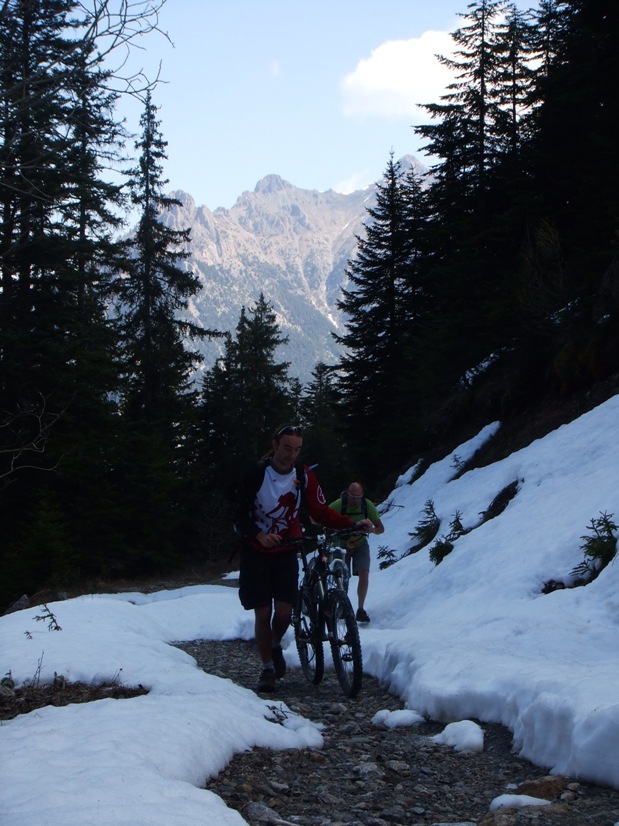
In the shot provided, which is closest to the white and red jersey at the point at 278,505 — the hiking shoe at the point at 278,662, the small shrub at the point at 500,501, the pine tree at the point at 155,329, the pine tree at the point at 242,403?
the hiking shoe at the point at 278,662

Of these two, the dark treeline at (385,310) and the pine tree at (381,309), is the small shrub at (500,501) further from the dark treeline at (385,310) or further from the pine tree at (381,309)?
the pine tree at (381,309)

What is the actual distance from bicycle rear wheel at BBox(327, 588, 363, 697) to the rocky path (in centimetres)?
63

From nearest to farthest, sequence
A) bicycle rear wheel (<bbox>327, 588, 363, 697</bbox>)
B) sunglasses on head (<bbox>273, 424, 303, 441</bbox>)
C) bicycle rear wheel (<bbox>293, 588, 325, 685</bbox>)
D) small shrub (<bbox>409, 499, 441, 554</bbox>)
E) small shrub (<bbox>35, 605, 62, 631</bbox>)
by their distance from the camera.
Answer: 1. bicycle rear wheel (<bbox>327, 588, 363, 697</bbox>)
2. sunglasses on head (<bbox>273, 424, 303, 441</bbox>)
3. bicycle rear wheel (<bbox>293, 588, 325, 685</bbox>)
4. small shrub (<bbox>35, 605, 62, 631</bbox>)
5. small shrub (<bbox>409, 499, 441, 554</bbox>)

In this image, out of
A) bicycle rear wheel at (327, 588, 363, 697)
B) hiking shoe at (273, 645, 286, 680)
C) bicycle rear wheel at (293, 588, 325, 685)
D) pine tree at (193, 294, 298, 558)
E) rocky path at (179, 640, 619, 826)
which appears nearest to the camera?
rocky path at (179, 640, 619, 826)

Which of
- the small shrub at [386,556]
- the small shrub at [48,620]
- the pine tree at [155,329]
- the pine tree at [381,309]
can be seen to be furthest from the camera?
the pine tree at [381,309]

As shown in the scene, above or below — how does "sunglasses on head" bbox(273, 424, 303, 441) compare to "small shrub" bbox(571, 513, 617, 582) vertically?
above

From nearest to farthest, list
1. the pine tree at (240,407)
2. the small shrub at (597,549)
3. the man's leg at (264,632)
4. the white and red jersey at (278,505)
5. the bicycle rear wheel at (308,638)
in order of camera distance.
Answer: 1. the white and red jersey at (278,505)
2. the man's leg at (264,632)
3. the bicycle rear wheel at (308,638)
4. the small shrub at (597,549)
5. the pine tree at (240,407)

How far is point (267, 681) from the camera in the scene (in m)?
6.71

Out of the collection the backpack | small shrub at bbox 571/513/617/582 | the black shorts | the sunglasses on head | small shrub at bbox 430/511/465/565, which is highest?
the sunglasses on head

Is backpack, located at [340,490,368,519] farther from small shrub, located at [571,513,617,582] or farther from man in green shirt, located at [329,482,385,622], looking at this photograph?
small shrub, located at [571,513,617,582]

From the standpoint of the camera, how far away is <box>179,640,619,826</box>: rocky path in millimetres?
3525

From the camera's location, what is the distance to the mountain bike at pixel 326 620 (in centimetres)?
632

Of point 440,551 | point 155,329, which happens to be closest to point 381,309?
point 155,329

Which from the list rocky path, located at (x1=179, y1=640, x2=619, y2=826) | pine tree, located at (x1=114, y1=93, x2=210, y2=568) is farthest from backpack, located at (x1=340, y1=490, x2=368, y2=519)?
pine tree, located at (x1=114, y1=93, x2=210, y2=568)
